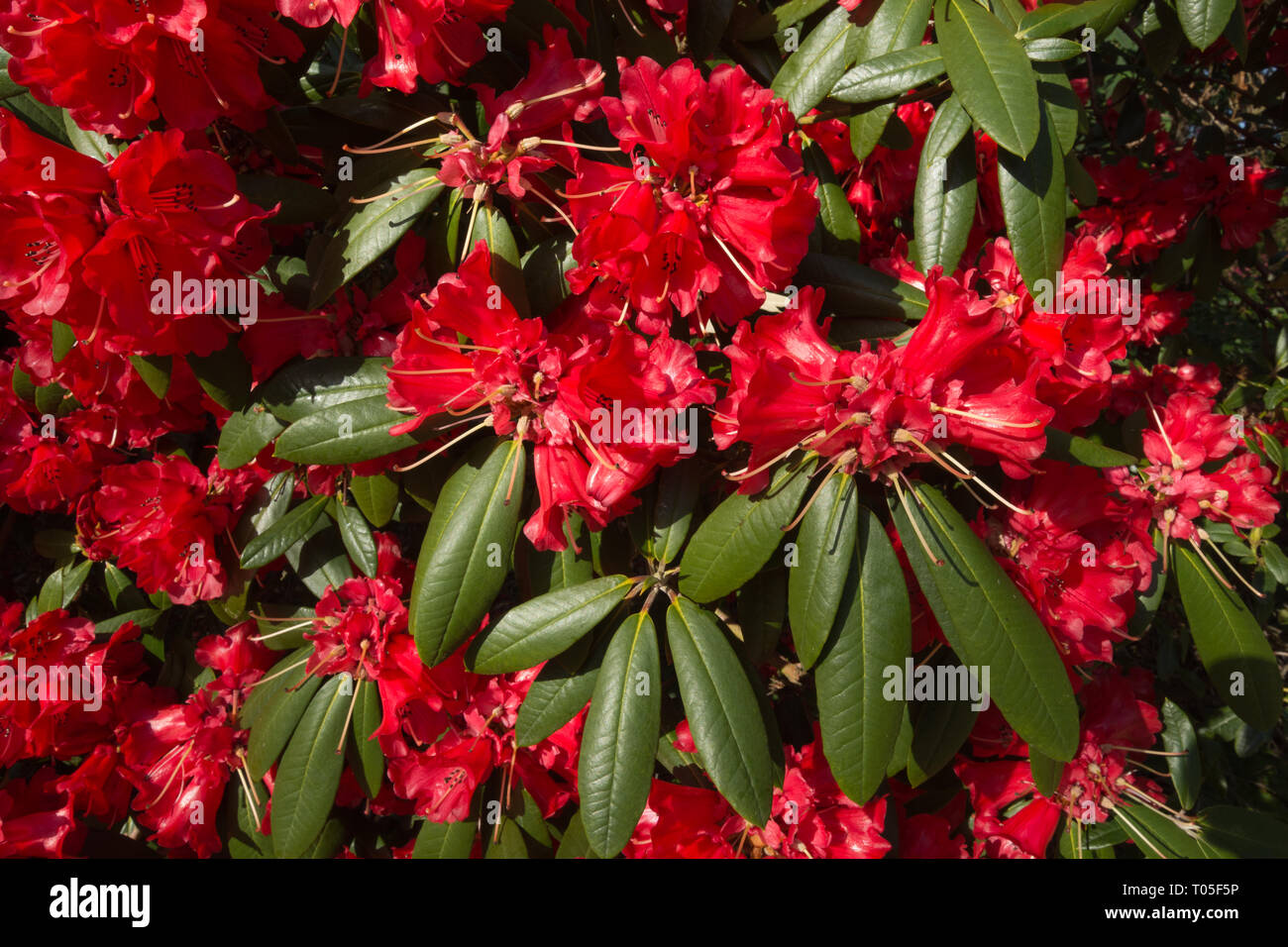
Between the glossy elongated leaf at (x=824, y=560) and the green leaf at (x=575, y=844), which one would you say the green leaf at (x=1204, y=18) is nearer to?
the glossy elongated leaf at (x=824, y=560)

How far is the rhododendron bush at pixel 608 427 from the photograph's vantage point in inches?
39.8

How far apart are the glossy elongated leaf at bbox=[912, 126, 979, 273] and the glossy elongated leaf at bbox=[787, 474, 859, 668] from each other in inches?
17.3

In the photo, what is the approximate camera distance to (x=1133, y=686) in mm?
1852

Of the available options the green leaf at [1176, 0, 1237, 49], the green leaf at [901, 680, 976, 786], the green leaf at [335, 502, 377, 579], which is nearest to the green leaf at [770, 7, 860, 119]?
the green leaf at [1176, 0, 1237, 49]

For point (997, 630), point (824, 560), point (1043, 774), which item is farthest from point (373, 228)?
point (1043, 774)

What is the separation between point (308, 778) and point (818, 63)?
1485 mm

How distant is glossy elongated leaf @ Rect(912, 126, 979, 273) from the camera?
124 centimetres

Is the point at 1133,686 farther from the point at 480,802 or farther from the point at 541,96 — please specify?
the point at 541,96

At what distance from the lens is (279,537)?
1.53 meters

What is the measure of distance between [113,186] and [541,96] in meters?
0.58

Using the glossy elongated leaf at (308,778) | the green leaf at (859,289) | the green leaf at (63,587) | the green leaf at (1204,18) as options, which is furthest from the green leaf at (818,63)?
the green leaf at (63,587)

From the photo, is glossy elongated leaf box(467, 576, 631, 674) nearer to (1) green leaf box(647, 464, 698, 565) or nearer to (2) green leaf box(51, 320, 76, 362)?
(1) green leaf box(647, 464, 698, 565)

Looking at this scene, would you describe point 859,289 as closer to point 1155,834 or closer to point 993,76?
point 993,76
